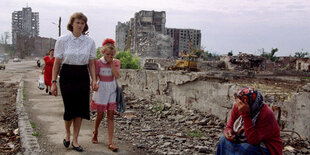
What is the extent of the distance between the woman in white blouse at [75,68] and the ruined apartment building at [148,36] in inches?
1397

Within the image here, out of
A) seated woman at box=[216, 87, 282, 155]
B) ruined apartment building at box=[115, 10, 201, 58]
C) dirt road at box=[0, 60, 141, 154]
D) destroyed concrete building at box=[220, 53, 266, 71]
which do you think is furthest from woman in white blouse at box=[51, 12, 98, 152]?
ruined apartment building at box=[115, 10, 201, 58]

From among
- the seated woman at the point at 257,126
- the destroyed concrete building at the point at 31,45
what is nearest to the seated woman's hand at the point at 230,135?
the seated woman at the point at 257,126

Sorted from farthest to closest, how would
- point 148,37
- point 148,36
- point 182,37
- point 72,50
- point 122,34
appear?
point 182,37, point 122,34, point 148,36, point 148,37, point 72,50

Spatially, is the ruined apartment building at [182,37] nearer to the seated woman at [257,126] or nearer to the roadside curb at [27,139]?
the roadside curb at [27,139]

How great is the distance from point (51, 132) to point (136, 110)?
10.4 ft

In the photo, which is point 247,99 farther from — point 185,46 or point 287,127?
point 185,46

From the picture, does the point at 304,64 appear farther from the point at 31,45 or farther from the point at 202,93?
the point at 31,45

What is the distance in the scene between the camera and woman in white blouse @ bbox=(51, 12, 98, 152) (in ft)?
12.5

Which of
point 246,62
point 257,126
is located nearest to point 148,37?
point 246,62

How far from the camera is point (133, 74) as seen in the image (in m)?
10.1

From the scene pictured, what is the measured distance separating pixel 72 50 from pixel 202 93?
3708mm

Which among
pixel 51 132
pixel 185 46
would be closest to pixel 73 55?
pixel 51 132

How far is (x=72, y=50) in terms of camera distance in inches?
150

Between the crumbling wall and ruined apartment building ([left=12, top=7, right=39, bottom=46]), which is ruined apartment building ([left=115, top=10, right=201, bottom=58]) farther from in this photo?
ruined apartment building ([left=12, top=7, right=39, bottom=46])
